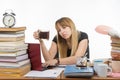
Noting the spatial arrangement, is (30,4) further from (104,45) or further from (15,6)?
(104,45)

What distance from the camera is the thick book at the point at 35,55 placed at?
2.12 meters

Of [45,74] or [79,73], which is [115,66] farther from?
[45,74]

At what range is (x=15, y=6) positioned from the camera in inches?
128

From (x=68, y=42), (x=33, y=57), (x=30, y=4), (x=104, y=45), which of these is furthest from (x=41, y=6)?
(x=33, y=57)

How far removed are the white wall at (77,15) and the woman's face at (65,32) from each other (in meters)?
0.12

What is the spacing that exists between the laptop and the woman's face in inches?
36.1

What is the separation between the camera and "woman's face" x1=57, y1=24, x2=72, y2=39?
9.83 feet

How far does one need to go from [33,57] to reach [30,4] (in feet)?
4.13

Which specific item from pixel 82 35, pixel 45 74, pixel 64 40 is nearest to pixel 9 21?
pixel 45 74

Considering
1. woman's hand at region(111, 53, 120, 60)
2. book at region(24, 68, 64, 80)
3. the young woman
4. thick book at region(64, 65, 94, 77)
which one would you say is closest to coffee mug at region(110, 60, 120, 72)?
woman's hand at region(111, 53, 120, 60)

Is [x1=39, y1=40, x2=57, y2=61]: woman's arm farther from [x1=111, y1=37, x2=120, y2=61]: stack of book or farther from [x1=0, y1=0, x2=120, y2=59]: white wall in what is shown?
[x1=111, y1=37, x2=120, y2=61]: stack of book

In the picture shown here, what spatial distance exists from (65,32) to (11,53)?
119 centimetres

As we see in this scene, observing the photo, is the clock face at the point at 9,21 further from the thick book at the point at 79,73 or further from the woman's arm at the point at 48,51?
the thick book at the point at 79,73

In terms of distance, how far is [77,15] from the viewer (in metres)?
3.16
